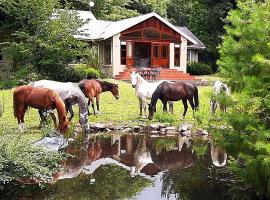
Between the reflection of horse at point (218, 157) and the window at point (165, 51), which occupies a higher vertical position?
the window at point (165, 51)

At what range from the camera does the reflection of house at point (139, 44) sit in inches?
1272

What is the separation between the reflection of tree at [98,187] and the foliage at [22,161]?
1.03ft

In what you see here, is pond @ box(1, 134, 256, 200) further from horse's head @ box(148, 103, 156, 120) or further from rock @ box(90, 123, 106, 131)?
horse's head @ box(148, 103, 156, 120)

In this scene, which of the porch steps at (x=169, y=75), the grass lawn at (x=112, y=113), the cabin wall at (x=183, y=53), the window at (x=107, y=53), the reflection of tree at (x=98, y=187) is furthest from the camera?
the cabin wall at (x=183, y=53)

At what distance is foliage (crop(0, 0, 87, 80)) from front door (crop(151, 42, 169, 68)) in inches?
352

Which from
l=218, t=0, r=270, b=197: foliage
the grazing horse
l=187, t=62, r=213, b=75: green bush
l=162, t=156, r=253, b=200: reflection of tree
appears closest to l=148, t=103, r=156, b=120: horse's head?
the grazing horse

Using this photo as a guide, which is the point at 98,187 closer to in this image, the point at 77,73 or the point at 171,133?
the point at 171,133

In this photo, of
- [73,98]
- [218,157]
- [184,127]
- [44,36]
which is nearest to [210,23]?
[44,36]

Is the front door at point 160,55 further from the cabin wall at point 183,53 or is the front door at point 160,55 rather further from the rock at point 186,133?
the rock at point 186,133

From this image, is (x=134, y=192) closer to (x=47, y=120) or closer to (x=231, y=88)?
(x=231, y=88)

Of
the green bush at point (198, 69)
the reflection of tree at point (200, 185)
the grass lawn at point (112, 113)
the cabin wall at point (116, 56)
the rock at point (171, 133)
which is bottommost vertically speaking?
the reflection of tree at point (200, 185)

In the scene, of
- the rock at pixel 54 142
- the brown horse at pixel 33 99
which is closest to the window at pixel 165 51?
the brown horse at pixel 33 99

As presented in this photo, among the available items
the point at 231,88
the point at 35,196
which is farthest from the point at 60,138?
the point at 231,88

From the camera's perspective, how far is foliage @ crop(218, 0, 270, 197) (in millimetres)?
7121
